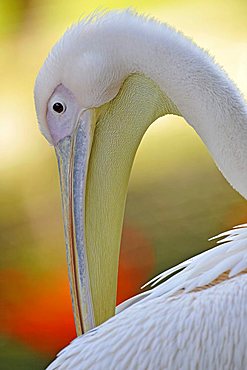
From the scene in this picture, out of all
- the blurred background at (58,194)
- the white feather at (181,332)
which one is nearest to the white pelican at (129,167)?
the white feather at (181,332)

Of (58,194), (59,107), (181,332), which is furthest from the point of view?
(58,194)

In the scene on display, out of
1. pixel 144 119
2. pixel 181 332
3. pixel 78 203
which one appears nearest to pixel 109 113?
pixel 144 119

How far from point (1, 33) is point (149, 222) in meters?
1.06

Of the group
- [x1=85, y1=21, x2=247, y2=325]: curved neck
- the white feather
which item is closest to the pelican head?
[x1=85, y1=21, x2=247, y2=325]: curved neck

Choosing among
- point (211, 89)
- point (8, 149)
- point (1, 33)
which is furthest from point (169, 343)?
point (1, 33)

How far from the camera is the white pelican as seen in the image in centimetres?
122

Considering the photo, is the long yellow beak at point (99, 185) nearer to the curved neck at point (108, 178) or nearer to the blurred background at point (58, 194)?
the curved neck at point (108, 178)

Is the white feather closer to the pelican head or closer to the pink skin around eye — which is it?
the pelican head

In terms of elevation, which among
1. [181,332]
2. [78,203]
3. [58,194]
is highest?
→ [58,194]

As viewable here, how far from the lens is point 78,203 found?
4.71ft

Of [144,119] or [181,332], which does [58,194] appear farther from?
[181,332]

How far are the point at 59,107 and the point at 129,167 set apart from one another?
18 centimetres

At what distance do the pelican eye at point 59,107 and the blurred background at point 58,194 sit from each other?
1428mm

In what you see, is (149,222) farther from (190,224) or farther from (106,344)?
(106,344)
